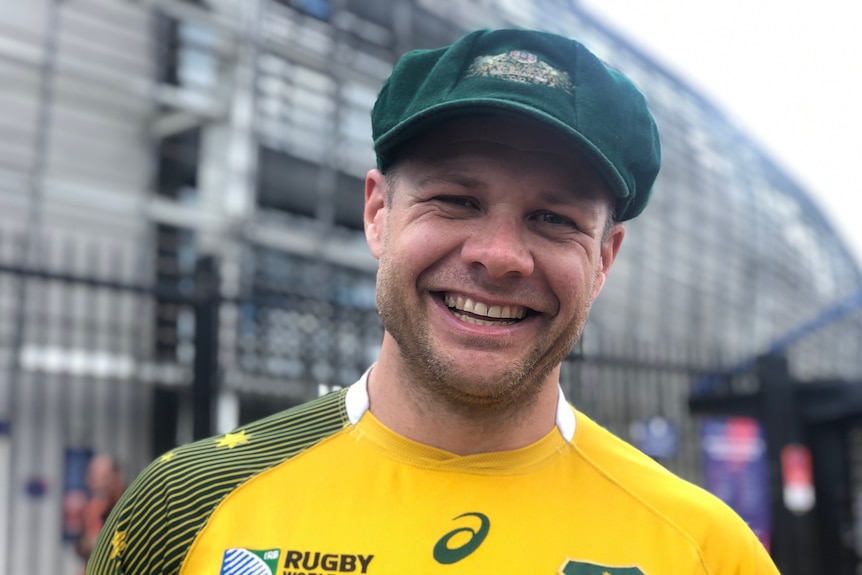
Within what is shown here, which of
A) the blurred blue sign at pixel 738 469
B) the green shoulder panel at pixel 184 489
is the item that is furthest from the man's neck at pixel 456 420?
the blurred blue sign at pixel 738 469

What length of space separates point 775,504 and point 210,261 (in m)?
4.29

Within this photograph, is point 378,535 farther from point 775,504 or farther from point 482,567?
point 775,504

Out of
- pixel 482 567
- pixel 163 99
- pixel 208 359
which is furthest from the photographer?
pixel 163 99

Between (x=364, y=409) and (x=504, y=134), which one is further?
(x=364, y=409)

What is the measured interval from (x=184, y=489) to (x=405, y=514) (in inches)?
17.2

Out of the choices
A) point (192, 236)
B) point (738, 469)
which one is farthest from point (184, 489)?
point (192, 236)

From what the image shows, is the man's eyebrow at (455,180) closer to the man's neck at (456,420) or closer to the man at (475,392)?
the man at (475,392)

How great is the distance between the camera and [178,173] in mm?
11422

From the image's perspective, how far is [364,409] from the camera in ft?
5.88

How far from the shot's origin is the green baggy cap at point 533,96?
155 cm

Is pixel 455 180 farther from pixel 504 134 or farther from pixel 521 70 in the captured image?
pixel 521 70

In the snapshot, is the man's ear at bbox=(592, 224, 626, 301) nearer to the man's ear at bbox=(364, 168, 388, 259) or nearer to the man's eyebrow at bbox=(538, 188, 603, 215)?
the man's eyebrow at bbox=(538, 188, 603, 215)

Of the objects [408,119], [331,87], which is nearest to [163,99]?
[331,87]

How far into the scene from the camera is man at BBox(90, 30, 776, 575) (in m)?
1.55
